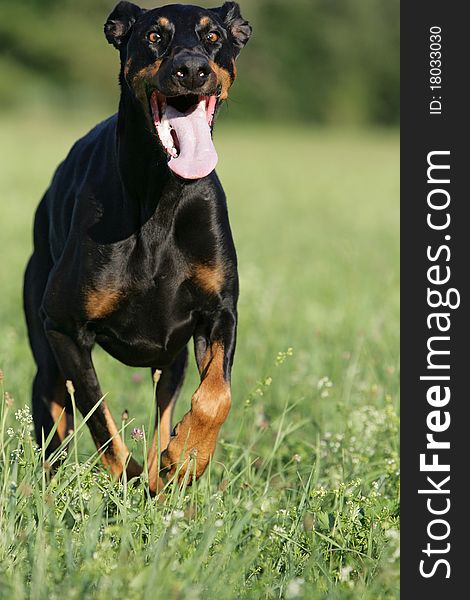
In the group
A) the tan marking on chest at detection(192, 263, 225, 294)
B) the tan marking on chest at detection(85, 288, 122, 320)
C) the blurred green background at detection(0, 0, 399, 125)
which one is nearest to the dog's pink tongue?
the tan marking on chest at detection(192, 263, 225, 294)

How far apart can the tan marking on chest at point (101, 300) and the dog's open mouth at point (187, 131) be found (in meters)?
0.57

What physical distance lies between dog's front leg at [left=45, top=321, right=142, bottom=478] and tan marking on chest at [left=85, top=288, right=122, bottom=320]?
0.17 m

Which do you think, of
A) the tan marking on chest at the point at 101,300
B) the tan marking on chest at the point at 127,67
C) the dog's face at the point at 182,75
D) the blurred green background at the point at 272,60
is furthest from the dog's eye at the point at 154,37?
the blurred green background at the point at 272,60

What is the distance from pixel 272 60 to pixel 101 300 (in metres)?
60.6

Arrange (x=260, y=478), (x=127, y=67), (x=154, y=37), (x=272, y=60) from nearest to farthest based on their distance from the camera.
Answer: (x=154, y=37)
(x=127, y=67)
(x=260, y=478)
(x=272, y=60)

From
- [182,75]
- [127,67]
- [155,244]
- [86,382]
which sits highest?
[127,67]

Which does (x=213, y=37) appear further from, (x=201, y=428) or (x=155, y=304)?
(x=201, y=428)

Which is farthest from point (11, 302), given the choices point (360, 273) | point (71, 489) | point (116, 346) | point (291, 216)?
point (291, 216)

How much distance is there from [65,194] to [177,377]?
98 centimetres

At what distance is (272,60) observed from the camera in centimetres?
6319

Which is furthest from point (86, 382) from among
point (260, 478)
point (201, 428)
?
point (260, 478)

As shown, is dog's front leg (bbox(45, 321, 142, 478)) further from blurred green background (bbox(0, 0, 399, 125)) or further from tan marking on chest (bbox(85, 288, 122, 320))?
blurred green background (bbox(0, 0, 399, 125))

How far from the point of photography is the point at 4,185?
19.1 metres

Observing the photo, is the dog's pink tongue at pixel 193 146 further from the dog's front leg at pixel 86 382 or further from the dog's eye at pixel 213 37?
the dog's front leg at pixel 86 382
